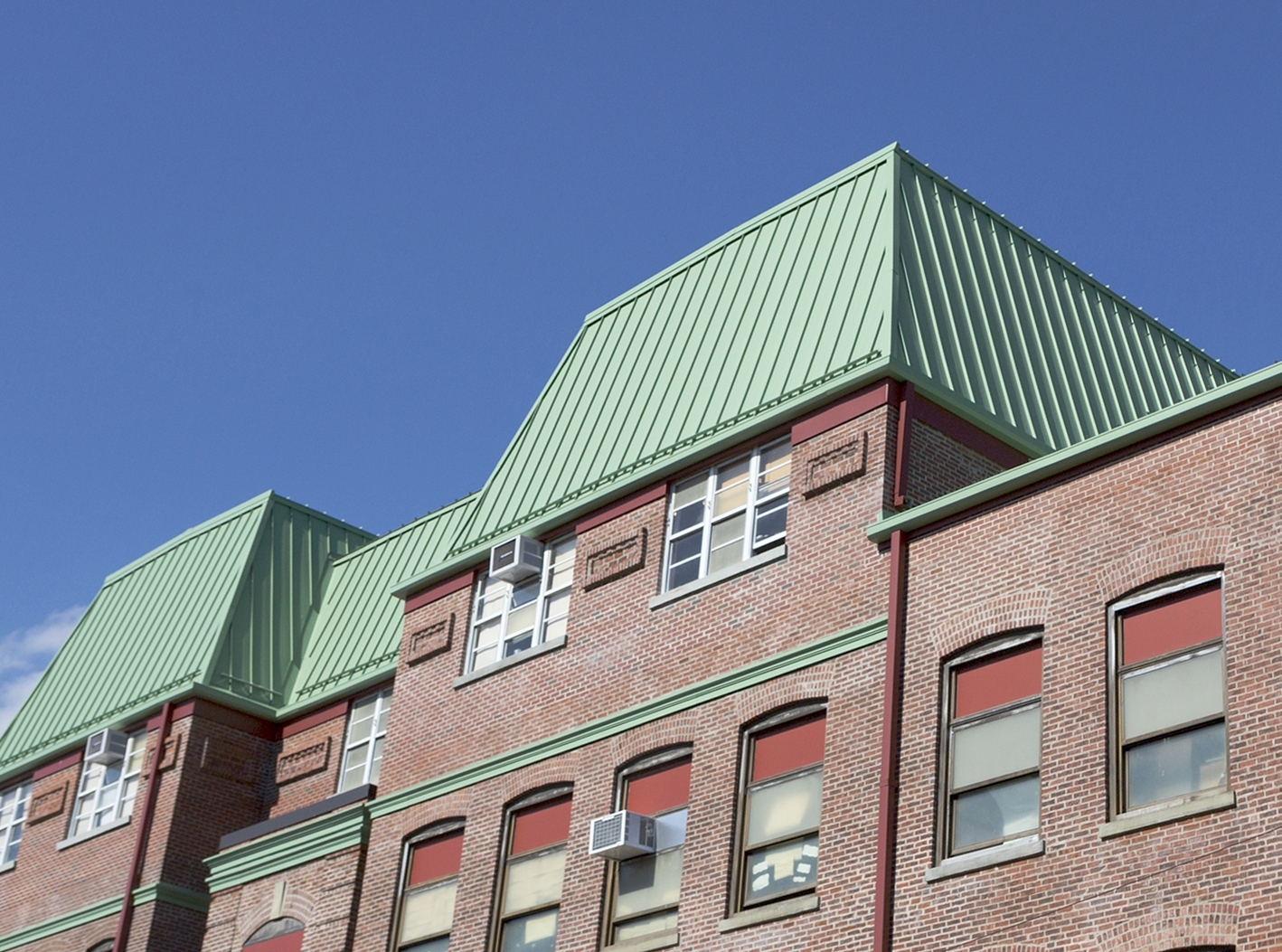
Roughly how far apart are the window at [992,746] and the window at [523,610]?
7.02 metres

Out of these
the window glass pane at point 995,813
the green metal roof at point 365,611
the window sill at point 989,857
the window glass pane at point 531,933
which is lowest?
the window sill at point 989,857

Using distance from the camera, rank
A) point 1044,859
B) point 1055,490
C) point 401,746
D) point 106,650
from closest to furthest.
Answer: point 1044,859, point 1055,490, point 401,746, point 106,650

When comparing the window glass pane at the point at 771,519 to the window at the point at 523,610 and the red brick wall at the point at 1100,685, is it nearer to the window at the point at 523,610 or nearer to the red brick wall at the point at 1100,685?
the red brick wall at the point at 1100,685

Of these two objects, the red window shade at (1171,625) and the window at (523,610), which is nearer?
the red window shade at (1171,625)

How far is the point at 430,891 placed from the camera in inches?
1022

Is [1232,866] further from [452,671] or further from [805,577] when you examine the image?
[452,671]

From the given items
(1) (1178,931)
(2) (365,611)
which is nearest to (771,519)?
(1) (1178,931)

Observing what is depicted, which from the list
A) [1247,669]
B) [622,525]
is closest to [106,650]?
[622,525]

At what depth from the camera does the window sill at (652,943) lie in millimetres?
22109

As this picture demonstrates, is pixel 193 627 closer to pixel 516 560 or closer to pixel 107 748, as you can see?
pixel 107 748

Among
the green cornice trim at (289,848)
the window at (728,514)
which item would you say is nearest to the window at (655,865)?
the window at (728,514)

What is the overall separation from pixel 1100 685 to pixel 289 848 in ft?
46.1

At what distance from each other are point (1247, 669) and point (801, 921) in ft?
18.3

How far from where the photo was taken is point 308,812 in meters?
28.8
